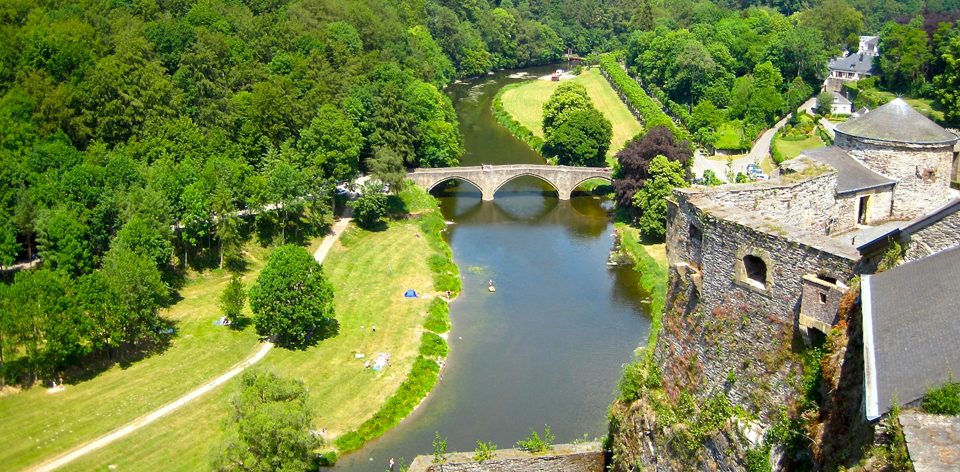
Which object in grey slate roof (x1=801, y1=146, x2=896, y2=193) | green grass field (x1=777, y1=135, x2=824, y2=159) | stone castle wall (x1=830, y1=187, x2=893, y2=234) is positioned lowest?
green grass field (x1=777, y1=135, x2=824, y2=159)

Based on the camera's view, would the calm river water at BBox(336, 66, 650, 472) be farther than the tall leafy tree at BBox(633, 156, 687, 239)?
No

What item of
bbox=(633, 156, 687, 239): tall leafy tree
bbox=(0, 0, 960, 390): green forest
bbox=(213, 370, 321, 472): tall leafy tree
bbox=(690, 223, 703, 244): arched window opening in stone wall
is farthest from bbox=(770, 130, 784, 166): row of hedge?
bbox=(690, 223, 703, 244): arched window opening in stone wall

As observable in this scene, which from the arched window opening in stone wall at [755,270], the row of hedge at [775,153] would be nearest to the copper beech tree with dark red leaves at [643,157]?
the row of hedge at [775,153]

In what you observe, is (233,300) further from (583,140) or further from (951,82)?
(951,82)

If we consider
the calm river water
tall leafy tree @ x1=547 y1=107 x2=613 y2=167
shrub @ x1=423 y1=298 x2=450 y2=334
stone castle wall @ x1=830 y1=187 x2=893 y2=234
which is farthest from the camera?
tall leafy tree @ x1=547 y1=107 x2=613 y2=167

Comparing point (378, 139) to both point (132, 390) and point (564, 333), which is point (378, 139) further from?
point (132, 390)

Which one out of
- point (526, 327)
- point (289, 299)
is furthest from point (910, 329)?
point (526, 327)

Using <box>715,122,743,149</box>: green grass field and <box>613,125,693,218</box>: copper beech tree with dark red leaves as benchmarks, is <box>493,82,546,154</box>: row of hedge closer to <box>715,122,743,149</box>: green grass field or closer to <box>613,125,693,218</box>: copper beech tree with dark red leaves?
<box>715,122,743,149</box>: green grass field

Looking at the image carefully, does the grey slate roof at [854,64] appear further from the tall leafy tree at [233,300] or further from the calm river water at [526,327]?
the tall leafy tree at [233,300]
